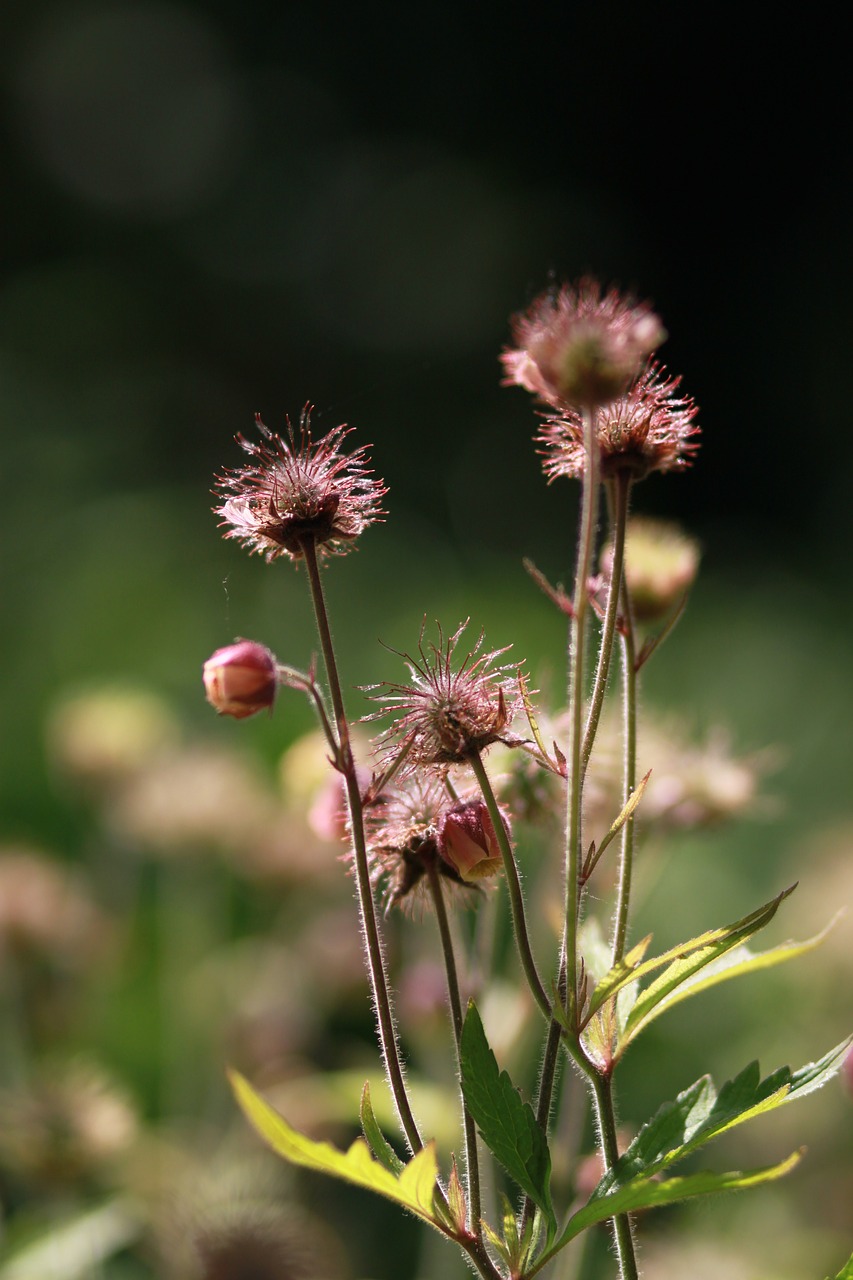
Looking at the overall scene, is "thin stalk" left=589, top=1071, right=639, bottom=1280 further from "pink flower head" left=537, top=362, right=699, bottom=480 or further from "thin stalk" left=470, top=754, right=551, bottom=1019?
"pink flower head" left=537, top=362, right=699, bottom=480

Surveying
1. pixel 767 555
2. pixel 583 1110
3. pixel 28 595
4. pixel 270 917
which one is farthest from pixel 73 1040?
pixel 767 555

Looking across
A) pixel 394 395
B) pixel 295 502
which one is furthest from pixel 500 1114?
pixel 394 395

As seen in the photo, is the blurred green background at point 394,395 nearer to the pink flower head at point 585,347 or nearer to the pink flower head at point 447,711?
the pink flower head at point 447,711

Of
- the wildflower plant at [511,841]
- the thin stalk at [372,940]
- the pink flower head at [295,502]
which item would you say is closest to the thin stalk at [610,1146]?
the wildflower plant at [511,841]

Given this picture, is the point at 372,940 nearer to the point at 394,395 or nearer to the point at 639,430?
Result: the point at 639,430

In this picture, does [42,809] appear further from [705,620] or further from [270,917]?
[705,620]

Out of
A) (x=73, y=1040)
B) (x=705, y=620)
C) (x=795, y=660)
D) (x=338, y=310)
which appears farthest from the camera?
(x=338, y=310)
